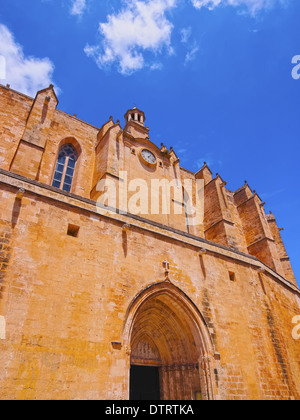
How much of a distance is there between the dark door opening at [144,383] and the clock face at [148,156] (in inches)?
339

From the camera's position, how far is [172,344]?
8.04m

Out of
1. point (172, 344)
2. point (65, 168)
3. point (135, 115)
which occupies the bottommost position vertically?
point (172, 344)

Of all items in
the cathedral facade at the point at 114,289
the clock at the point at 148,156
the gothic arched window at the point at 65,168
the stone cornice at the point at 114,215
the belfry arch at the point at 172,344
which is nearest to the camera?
the cathedral facade at the point at 114,289

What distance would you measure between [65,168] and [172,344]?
25.8ft

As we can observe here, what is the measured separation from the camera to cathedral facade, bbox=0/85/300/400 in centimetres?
543

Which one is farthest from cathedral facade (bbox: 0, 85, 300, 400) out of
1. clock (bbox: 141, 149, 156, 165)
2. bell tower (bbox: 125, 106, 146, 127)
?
bell tower (bbox: 125, 106, 146, 127)

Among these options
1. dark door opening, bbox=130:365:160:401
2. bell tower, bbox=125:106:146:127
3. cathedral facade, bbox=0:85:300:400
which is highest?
bell tower, bbox=125:106:146:127

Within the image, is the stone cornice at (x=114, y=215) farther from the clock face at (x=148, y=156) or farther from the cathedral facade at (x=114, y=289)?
the clock face at (x=148, y=156)

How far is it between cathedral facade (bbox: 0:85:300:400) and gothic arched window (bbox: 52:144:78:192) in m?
0.05

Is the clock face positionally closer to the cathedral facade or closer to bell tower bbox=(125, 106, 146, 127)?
the cathedral facade

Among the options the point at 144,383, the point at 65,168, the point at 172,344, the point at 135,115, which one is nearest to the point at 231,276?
the point at 172,344

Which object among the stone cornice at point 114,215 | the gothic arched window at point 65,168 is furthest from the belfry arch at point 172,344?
the gothic arched window at point 65,168

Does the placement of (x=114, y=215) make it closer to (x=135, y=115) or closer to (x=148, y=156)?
(x=148, y=156)

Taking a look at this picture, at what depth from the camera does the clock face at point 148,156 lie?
13.3 meters
